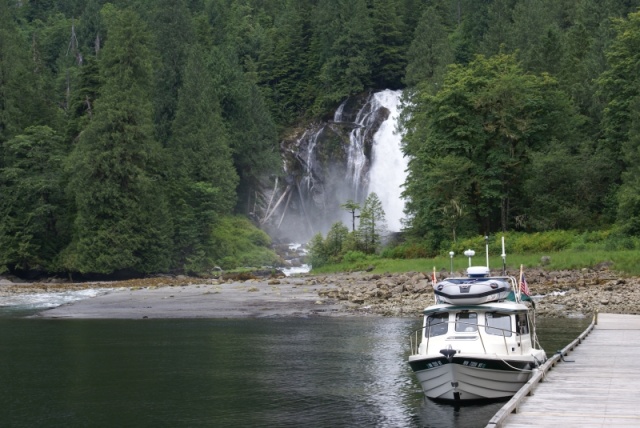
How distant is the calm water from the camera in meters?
23.5

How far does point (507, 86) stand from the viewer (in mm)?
66188

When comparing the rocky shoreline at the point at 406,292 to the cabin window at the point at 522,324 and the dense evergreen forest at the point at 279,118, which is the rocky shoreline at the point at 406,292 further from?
the cabin window at the point at 522,324

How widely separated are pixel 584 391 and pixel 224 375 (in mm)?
13219

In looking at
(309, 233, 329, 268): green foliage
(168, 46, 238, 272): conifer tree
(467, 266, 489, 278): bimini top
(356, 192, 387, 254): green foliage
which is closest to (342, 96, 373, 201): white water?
(168, 46, 238, 272): conifer tree

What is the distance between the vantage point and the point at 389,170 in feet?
330

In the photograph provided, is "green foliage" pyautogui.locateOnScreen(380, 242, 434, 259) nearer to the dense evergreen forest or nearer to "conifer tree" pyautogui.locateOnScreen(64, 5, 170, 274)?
the dense evergreen forest

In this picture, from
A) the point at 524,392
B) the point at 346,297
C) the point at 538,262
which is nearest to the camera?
the point at 524,392

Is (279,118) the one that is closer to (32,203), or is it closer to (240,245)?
(240,245)

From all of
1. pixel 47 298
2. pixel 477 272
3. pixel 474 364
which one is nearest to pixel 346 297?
pixel 47 298

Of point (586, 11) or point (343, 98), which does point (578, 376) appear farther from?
point (343, 98)

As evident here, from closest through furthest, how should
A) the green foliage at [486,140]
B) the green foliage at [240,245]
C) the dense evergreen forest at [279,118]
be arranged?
the dense evergreen forest at [279,118]
the green foliage at [486,140]
the green foliage at [240,245]

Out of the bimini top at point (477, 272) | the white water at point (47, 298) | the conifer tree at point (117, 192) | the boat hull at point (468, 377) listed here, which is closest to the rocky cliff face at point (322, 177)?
the conifer tree at point (117, 192)

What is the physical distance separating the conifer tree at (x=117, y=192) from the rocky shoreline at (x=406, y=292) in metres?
14.8

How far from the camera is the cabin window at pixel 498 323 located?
2420 cm
